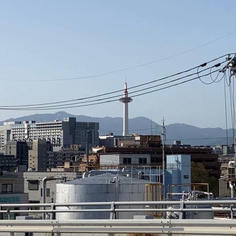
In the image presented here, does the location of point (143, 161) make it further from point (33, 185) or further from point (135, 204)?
point (135, 204)

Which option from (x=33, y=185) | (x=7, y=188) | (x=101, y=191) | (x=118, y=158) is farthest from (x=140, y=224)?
(x=118, y=158)

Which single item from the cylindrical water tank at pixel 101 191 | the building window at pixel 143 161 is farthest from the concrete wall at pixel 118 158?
the cylindrical water tank at pixel 101 191

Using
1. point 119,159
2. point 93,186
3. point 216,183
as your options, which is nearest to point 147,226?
point 93,186

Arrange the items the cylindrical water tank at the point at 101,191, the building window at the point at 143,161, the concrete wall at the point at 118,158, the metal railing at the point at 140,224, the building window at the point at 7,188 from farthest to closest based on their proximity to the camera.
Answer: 1. the building window at the point at 143,161
2. the concrete wall at the point at 118,158
3. the building window at the point at 7,188
4. the cylindrical water tank at the point at 101,191
5. the metal railing at the point at 140,224

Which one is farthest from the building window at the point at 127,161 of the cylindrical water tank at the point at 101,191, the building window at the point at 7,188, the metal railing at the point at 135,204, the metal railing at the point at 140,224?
the metal railing at the point at 140,224

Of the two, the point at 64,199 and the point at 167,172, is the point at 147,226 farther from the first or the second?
the point at 167,172

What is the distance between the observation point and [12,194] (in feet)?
211

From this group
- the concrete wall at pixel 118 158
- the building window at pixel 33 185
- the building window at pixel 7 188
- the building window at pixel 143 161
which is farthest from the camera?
the building window at pixel 143 161

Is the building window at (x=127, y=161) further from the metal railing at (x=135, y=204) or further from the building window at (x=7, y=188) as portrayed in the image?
the metal railing at (x=135, y=204)

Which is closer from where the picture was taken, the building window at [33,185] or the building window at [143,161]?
the building window at [33,185]

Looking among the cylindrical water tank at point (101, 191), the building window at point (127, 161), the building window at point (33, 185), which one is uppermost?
the building window at point (127, 161)

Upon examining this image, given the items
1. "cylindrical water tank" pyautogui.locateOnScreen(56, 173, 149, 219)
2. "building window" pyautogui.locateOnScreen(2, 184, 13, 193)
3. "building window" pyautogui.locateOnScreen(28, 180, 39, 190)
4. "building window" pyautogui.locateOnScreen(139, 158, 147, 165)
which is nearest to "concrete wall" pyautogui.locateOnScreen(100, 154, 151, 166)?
"building window" pyautogui.locateOnScreen(139, 158, 147, 165)

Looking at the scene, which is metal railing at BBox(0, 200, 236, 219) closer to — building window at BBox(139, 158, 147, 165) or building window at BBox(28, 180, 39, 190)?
building window at BBox(28, 180, 39, 190)

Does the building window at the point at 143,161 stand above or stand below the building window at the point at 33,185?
above
